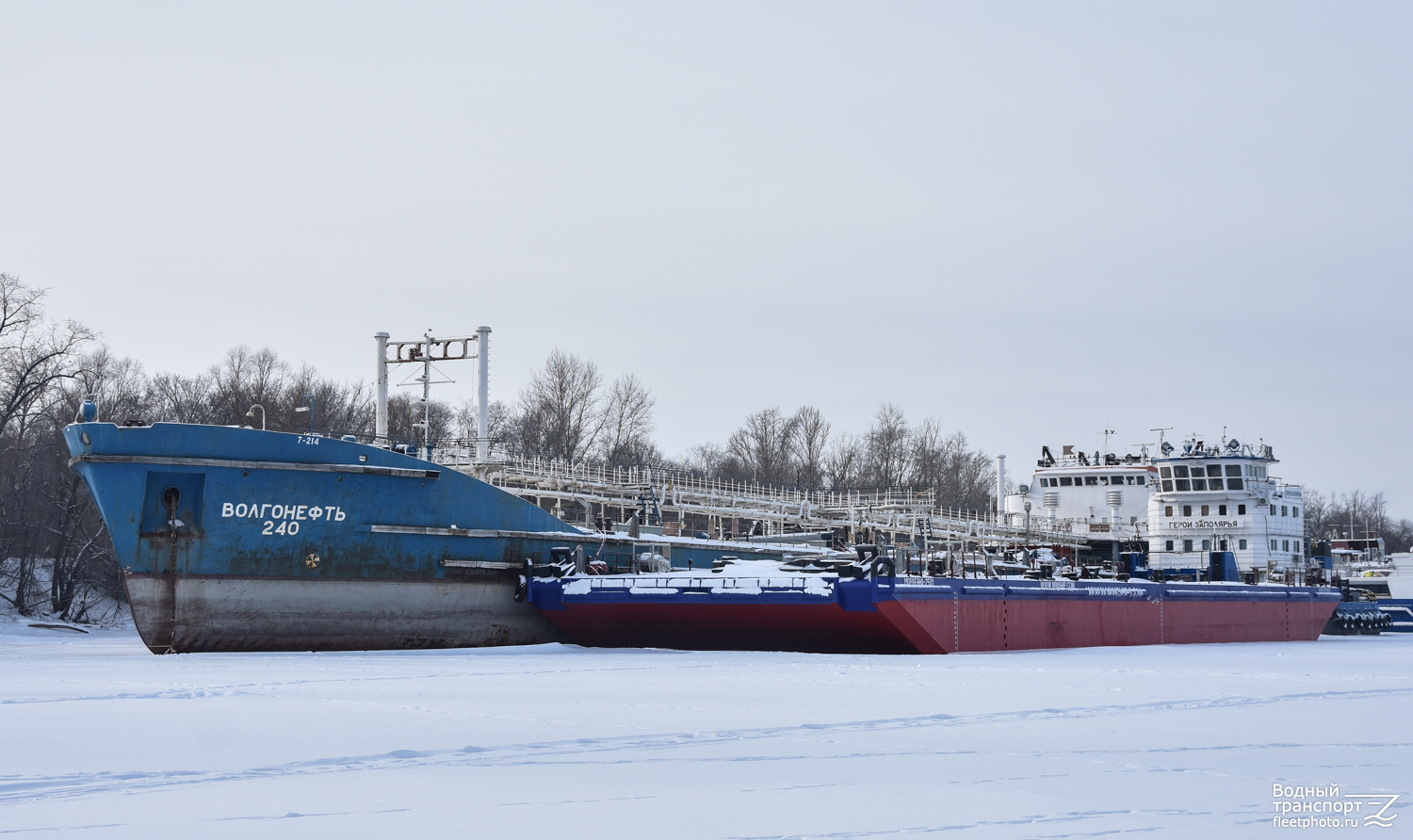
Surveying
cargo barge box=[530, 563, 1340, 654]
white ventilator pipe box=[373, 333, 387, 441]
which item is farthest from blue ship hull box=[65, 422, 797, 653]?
white ventilator pipe box=[373, 333, 387, 441]

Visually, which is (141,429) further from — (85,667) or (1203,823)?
(1203,823)

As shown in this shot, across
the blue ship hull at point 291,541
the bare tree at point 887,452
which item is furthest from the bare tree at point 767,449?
the blue ship hull at point 291,541

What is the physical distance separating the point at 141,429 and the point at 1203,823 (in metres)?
20.2

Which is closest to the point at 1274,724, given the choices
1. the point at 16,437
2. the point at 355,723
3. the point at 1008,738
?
the point at 1008,738

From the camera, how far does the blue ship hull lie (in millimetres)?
23125

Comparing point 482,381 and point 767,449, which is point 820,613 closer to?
point 482,381

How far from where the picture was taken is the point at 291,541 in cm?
2416

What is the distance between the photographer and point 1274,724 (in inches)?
491

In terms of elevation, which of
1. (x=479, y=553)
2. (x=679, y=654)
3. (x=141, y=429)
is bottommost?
(x=679, y=654)

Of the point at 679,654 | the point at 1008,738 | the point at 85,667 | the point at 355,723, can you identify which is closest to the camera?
the point at 1008,738

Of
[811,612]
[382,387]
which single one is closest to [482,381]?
[382,387]

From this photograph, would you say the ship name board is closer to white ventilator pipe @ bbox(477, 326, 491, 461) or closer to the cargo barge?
the cargo barge

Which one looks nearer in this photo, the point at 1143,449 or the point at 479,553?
the point at 479,553

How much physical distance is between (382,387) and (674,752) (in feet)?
71.7
